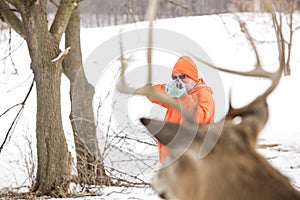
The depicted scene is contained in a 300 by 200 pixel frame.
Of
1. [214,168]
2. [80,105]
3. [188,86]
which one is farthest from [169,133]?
[80,105]

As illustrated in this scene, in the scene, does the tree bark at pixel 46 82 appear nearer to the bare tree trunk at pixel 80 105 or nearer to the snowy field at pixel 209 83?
the bare tree trunk at pixel 80 105

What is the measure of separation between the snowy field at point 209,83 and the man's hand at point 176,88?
0.62ft

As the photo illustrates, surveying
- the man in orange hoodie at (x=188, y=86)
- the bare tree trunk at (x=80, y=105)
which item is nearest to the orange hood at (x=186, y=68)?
the man in orange hoodie at (x=188, y=86)

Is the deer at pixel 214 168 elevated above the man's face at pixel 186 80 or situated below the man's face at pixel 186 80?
below

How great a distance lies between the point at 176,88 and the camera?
13.8ft

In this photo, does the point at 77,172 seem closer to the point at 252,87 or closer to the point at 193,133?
the point at 193,133

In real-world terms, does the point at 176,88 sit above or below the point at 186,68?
below

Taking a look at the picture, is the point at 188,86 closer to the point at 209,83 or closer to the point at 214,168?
the point at 209,83

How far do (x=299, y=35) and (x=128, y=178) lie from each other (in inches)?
687

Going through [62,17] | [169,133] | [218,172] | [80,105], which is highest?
[62,17]

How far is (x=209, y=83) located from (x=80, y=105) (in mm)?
4576

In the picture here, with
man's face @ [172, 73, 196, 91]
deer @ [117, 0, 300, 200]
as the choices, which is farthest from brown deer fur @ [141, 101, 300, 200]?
man's face @ [172, 73, 196, 91]

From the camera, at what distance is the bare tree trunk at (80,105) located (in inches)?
314

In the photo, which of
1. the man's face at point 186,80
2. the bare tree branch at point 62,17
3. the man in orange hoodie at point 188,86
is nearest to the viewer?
the man in orange hoodie at point 188,86
